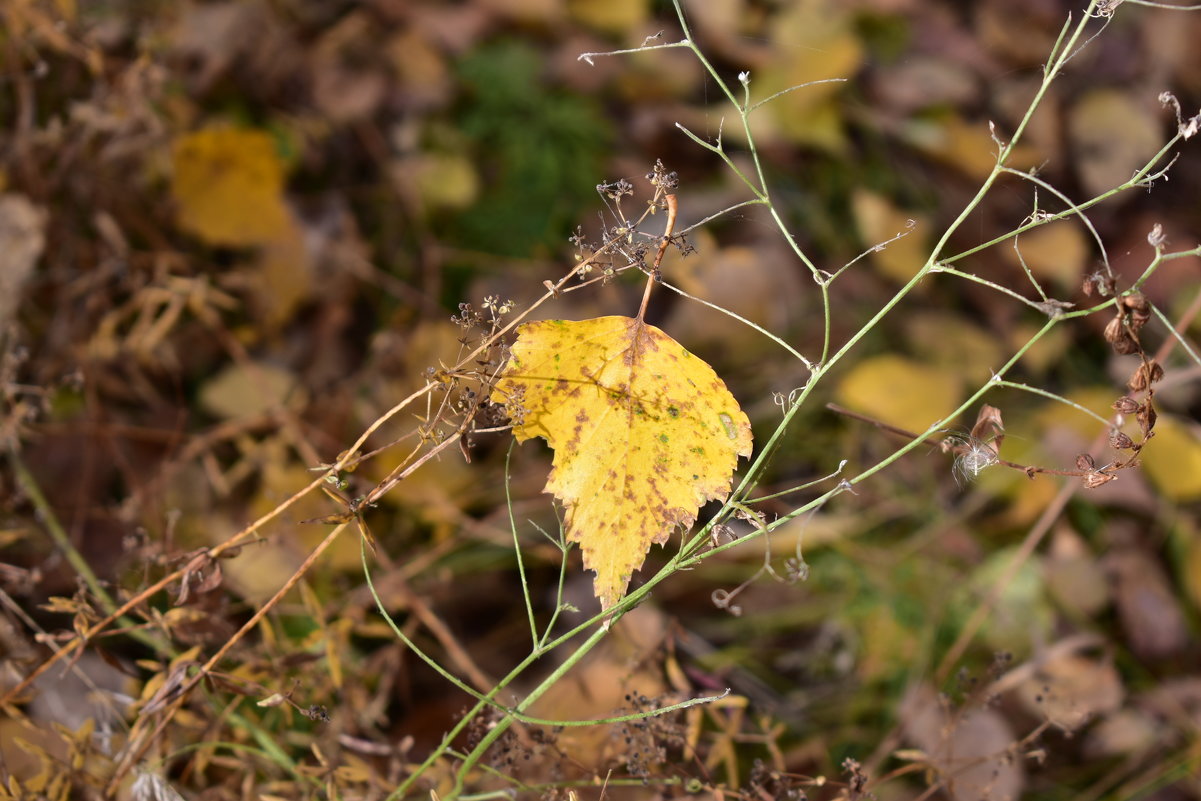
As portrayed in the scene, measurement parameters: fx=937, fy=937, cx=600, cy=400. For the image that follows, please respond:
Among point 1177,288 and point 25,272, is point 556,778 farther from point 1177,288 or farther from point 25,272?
point 1177,288

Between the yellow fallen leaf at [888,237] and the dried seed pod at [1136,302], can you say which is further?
the yellow fallen leaf at [888,237]

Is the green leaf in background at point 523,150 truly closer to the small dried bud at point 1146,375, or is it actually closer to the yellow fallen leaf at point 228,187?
the yellow fallen leaf at point 228,187

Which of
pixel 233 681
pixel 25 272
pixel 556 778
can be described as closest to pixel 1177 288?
pixel 556 778

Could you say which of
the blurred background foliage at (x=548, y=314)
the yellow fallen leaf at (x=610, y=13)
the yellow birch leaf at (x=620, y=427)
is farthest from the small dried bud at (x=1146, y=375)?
the yellow fallen leaf at (x=610, y=13)

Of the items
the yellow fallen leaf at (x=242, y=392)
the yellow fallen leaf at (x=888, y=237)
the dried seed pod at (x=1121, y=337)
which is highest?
the dried seed pod at (x=1121, y=337)

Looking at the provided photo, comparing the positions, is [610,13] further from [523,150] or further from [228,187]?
[228,187]

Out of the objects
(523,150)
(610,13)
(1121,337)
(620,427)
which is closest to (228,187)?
(523,150)
